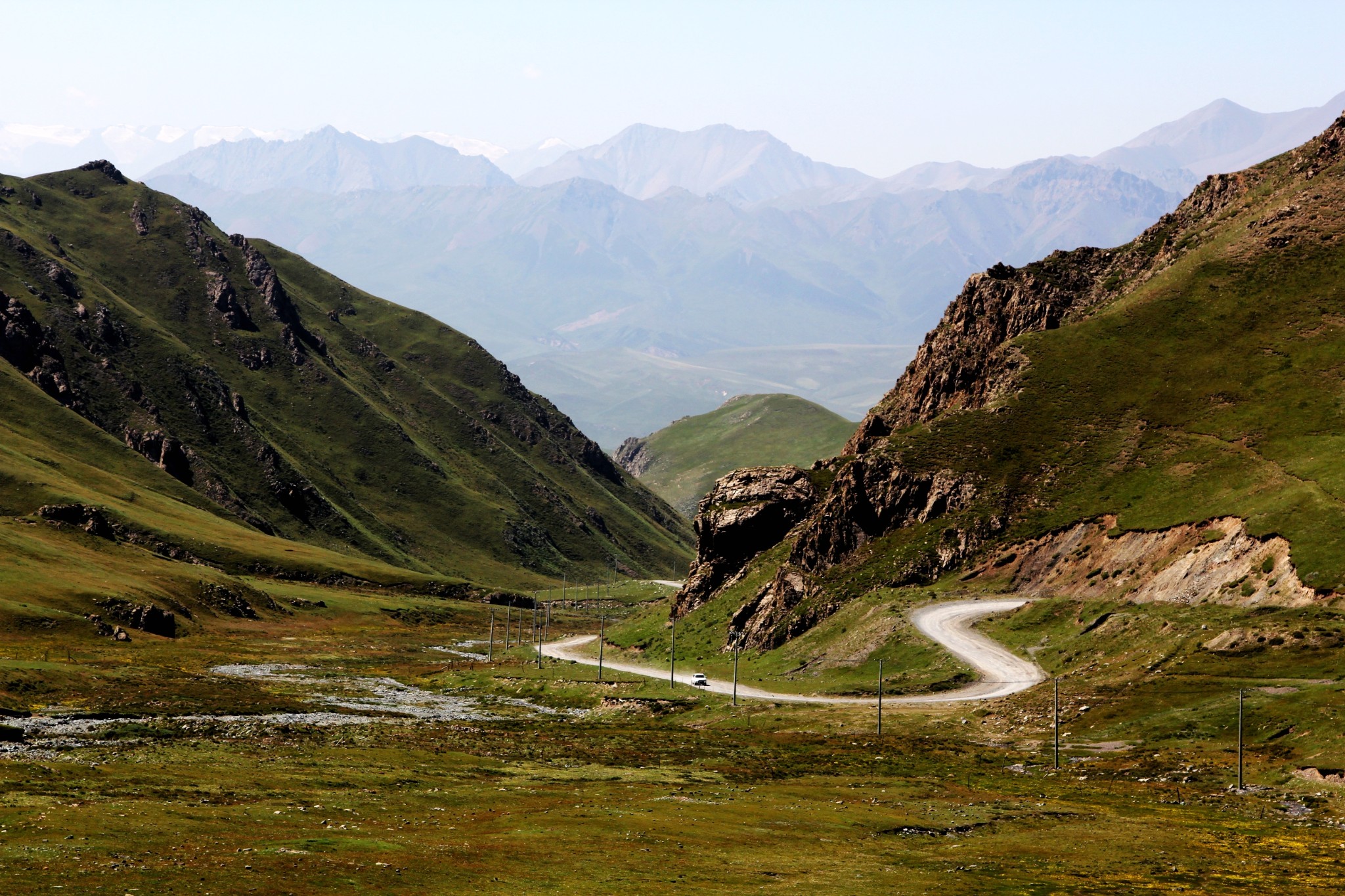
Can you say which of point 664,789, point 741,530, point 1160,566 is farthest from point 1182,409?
point 664,789

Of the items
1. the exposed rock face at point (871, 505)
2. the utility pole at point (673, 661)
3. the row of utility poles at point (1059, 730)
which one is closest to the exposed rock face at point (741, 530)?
the utility pole at point (673, 661)

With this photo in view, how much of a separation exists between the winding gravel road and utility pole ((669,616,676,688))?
4.33ft

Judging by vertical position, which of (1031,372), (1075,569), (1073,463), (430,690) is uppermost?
(1031,372)

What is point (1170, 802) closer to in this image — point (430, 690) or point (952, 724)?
point (952, 724)

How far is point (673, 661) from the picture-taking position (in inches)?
5965

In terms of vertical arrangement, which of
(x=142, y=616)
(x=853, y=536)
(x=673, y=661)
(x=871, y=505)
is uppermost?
(x=871, y=505)

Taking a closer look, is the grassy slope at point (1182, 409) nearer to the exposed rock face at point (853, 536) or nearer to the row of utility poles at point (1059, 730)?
the exposed rock face at point (853, 536)

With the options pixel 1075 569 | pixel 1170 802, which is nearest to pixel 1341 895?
pixel 1170 802

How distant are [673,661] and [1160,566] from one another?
194 ft

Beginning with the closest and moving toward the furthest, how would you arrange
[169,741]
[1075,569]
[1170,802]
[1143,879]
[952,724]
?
[1143,879]
[1170,802]
[169,741]
[952,724]
[1075,569]

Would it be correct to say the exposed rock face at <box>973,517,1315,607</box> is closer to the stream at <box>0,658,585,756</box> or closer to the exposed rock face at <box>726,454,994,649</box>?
the exposed rock face at <box>726,454,994,649</box>

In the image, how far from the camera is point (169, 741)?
91.2 meters

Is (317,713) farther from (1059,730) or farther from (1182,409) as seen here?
(1182,409)

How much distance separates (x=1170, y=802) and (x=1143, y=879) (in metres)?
24.3
